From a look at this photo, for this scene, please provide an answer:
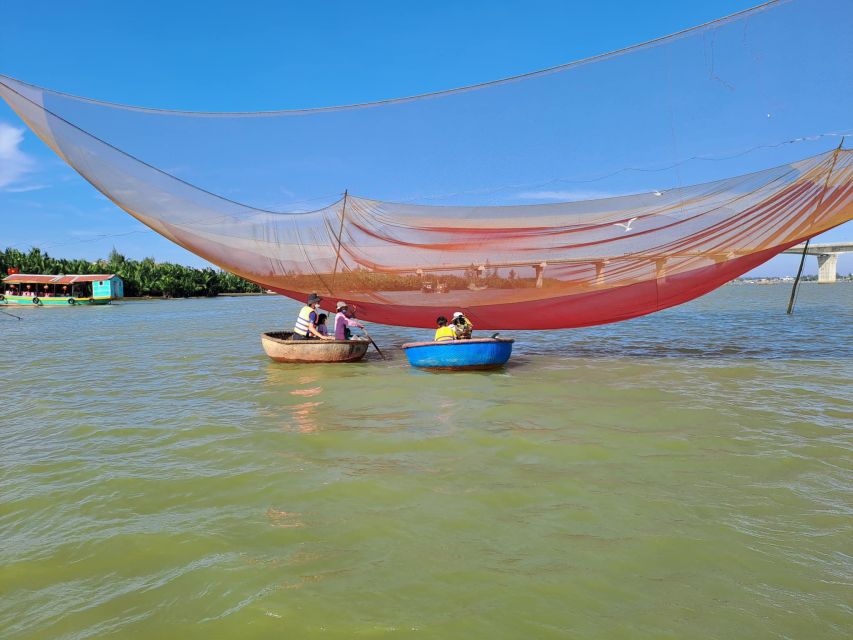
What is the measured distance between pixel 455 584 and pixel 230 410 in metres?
5.18

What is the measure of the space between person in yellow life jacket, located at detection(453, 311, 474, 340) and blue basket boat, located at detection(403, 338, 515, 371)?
40 centimetres

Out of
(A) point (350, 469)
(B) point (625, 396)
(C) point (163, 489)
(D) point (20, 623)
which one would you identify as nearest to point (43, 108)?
(C) point (163, 489)

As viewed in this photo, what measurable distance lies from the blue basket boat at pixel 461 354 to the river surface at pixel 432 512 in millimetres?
1291

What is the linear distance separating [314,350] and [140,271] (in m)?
55.9

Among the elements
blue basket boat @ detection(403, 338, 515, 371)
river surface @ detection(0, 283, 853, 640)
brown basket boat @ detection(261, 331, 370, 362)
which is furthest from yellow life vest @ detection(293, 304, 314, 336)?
river surface @ detection(0, 283, 853, 640)

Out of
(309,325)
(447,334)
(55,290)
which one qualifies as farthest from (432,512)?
(55,290)

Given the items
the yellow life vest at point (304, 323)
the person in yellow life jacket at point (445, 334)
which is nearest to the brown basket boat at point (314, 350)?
the yellow life vest at point (304, 323)

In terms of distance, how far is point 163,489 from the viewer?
14.8 ft

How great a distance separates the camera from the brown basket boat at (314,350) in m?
10.9

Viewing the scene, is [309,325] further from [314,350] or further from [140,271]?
[140,271]

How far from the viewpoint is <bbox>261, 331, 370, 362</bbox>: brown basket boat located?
10898 mm

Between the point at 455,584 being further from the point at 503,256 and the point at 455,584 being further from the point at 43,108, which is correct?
the point at 43,108

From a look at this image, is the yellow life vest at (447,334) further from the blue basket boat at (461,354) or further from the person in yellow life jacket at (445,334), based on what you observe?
the blue basket boat at (461,354)

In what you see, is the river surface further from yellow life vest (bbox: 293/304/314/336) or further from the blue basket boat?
yellow life vest (bbox: 293/304/314/336)
